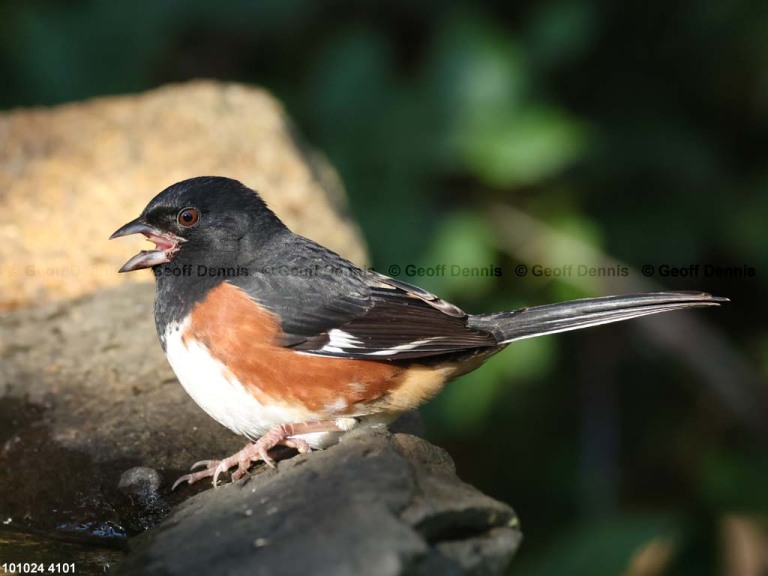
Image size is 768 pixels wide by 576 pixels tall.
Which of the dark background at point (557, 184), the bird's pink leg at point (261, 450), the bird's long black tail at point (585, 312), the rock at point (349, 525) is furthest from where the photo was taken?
the dark background at point (557, 184)

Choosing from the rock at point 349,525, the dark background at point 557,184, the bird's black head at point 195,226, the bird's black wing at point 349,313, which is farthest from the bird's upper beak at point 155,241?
the dark background at point 557,184

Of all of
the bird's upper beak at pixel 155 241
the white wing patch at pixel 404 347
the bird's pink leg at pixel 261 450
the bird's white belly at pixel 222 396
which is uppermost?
the bird's upper beak at pixel 155 241

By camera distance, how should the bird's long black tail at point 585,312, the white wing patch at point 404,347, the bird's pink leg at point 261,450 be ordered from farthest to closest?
1. the bird's long black tail at point 585,312
2. the white wing patch at point 404,347
3. the bird's pink leg at point 261,450

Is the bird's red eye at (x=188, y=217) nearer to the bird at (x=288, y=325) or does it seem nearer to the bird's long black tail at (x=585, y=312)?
the bird at (x=288, y=325)

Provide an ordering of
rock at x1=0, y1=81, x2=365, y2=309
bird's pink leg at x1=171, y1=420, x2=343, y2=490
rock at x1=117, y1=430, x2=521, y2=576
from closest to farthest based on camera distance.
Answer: rock at x1=117, y1=430, x2=521, y2=576 < bird's pink leg at x1=171, y1=420, x2=343, y2=490 < rock at x1=0, y1=81, x2=365, y2=309

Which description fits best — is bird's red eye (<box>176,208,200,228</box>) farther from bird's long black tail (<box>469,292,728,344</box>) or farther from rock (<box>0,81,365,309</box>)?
bird's long black tail (<box>469,292,728,344</box>)

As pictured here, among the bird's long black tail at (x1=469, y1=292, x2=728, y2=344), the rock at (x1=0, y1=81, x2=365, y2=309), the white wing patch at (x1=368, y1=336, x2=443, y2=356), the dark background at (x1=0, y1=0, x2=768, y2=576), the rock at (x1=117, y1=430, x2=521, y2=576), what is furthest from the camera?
the dark background at (x1=0, y1=0, x2=768, y2=576)

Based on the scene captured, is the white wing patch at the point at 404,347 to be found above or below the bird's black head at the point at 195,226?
below

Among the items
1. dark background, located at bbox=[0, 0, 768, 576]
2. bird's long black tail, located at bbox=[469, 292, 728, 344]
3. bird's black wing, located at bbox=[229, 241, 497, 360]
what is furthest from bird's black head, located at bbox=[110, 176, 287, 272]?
dark background, located at bbox=[0, 0, 768, 576]
